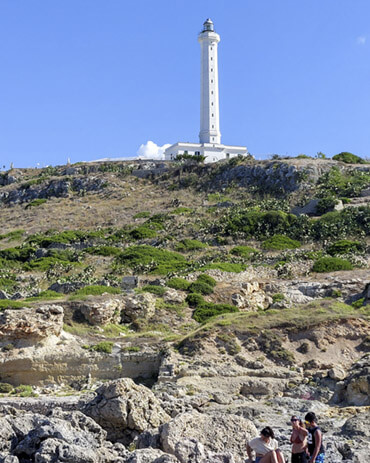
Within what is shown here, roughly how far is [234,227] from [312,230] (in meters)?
5.80

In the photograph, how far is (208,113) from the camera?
76.9 m

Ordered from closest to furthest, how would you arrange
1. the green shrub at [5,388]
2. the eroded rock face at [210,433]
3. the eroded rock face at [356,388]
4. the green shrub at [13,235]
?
the eroded rock face at [210,433] < the eroded rock face at [356,388] < the green shrub at [5,388] < the green shrub at [13,235]

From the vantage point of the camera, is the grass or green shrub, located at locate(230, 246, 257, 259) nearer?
the grass

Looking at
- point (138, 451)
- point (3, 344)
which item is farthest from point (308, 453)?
point (3, 344)

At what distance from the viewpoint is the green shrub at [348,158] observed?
66375mm

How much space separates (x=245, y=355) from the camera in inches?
893

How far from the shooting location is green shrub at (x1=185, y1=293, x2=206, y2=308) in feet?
104

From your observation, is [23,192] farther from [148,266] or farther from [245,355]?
[245,355]

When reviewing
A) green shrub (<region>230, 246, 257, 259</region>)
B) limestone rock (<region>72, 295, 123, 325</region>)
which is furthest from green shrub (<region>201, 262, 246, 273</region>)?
Answer: limestone rock (<region>72, 295, 123, 325</region>)

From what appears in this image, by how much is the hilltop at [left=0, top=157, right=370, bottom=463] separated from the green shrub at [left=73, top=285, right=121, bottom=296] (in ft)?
0.66

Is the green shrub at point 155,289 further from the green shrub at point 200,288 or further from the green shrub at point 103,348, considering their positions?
the green shrub at point 103,348

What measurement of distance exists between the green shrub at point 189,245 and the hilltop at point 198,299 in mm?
128

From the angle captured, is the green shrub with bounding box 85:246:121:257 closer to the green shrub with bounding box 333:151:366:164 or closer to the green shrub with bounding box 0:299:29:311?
the green shrub with bounding box 0:299:29:311

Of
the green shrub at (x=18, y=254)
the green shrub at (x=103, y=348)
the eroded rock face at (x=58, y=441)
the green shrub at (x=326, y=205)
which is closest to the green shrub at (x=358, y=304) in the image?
the green shrub at (x=103, y=348)
